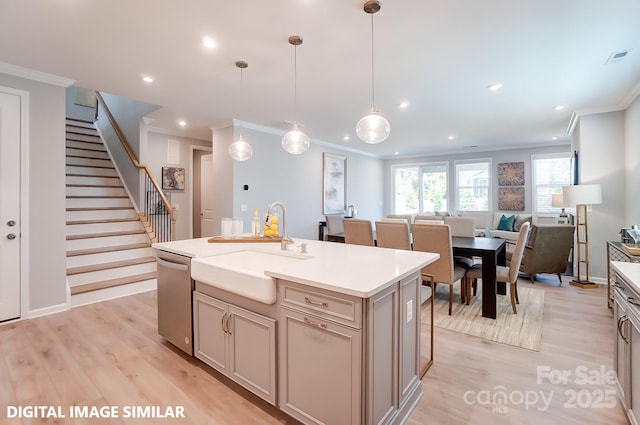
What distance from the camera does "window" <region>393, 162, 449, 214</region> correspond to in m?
8.55

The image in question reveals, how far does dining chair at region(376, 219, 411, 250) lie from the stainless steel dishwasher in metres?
2.27

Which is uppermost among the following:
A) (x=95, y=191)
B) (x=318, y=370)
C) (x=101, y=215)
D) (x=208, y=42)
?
(x=208, y=42)

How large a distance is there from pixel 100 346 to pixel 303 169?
4.55 m

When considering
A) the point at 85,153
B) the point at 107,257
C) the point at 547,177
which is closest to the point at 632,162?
the point at 547,177

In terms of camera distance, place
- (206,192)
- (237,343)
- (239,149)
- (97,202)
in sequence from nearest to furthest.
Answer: (237,343)
(239,149)
(97,202)
(206,192)

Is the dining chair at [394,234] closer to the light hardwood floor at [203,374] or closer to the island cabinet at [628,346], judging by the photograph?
the light hardwood floor at [203,374]

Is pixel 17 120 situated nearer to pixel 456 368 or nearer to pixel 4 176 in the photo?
pixel 4 176

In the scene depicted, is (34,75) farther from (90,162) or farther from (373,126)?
(373,126)

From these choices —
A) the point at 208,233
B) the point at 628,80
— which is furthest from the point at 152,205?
the point at 628,80

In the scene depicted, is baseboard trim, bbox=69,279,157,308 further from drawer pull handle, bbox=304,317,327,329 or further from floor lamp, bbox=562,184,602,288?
floor lamp, bbox=562,184,602,288

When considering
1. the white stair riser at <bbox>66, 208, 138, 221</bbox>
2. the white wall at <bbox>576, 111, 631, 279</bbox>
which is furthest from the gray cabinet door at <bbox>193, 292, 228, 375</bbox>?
the white wall at <bbox>576, 111, 631, 279</bbox>

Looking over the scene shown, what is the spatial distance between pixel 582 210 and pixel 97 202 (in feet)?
25.9

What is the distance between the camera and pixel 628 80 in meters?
3.46

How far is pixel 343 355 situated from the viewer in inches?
55.9
